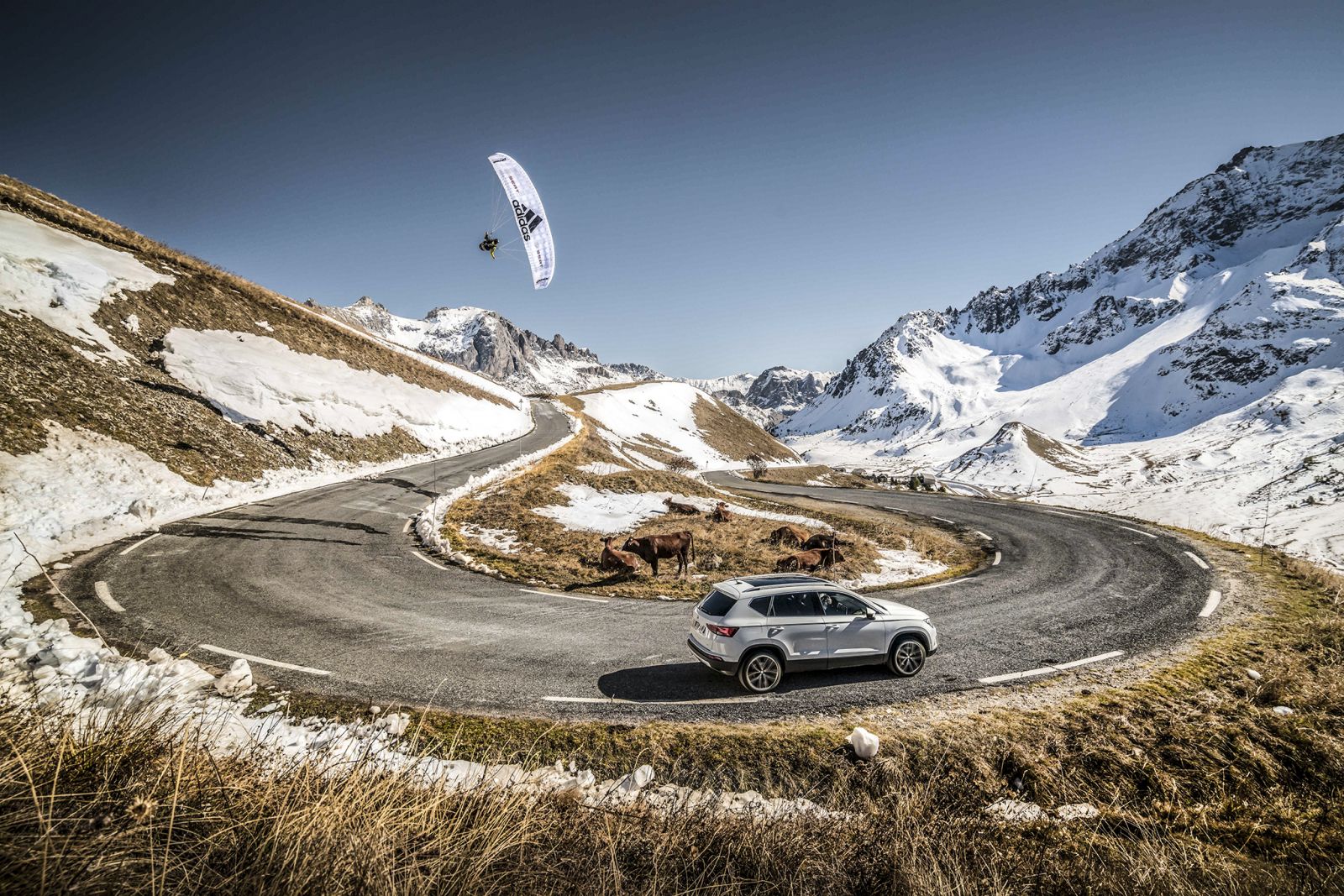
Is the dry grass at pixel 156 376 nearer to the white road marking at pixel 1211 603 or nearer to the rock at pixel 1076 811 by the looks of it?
the rock at pixel 1076 811

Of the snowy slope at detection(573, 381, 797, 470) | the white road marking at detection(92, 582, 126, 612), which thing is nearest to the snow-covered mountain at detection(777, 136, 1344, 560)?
the snowy slope at detection(573, 381, 797, 470)

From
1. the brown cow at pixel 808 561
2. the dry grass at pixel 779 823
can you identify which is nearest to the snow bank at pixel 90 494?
the dry grass at pixel 779 823

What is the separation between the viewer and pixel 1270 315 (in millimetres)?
105812

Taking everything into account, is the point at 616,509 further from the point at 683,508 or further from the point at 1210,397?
the point at 1210,397

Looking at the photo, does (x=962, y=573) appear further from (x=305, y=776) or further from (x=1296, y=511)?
(x=1296, y=511)

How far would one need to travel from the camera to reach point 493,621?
10.4 metres

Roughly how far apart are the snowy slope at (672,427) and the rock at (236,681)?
41676 millimetres

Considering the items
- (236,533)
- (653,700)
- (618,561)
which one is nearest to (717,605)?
(653,700)

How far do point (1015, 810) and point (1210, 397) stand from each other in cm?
13502

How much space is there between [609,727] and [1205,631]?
484 inches

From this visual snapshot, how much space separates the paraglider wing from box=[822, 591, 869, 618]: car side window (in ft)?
68.4

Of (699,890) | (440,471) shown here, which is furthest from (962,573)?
(440,471)

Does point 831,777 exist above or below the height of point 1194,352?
below

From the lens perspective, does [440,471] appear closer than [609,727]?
No
